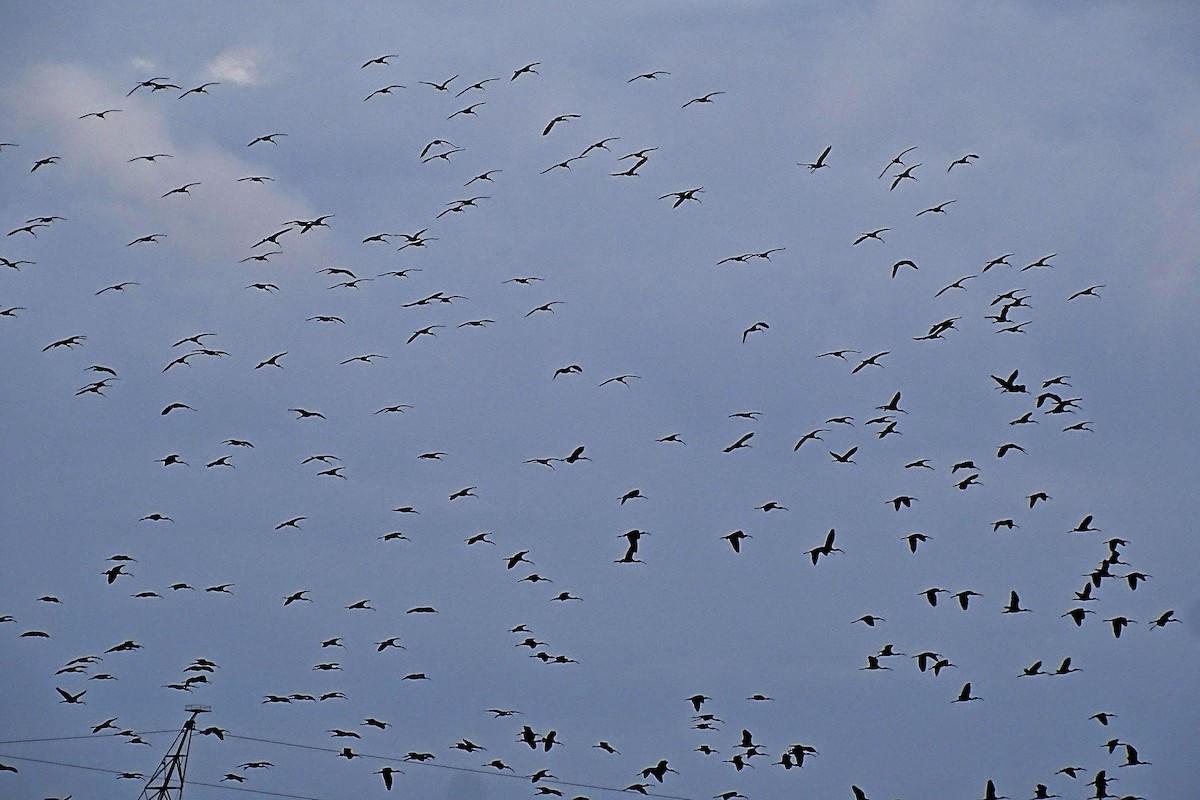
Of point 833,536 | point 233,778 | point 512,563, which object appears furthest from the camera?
point 233,778

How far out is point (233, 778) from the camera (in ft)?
325

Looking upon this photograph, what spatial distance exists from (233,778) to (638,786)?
27861 millimetres

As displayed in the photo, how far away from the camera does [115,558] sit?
87.0m

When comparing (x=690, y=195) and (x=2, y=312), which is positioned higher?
(x=690, y=195)

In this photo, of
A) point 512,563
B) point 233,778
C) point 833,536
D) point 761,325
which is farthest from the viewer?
point 233,778

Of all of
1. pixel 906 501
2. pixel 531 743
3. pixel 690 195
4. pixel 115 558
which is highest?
pixel 690 195

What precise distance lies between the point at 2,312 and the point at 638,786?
49.0 meters

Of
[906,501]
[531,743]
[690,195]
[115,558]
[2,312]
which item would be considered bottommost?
[531,743]

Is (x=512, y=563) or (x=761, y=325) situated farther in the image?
(x=761, y=325)

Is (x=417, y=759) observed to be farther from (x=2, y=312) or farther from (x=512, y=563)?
(x=2, y=312)

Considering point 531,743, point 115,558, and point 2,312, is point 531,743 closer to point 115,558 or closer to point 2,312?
point 115,558

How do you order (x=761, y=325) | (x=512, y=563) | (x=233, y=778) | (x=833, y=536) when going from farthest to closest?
(x=233, y=778) → (x=761, y=325) → (x=512, y=563) → (x=833, y=536)

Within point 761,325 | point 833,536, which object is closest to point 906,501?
point 833,536

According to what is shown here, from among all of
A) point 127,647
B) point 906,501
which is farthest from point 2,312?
point 906,501
